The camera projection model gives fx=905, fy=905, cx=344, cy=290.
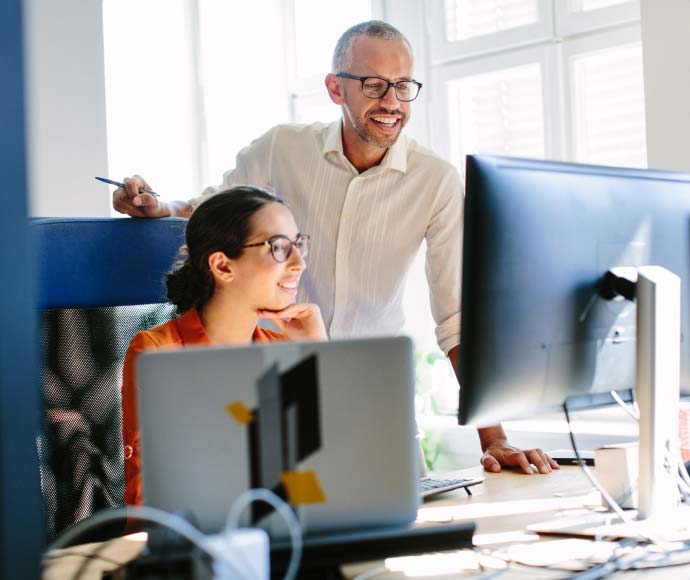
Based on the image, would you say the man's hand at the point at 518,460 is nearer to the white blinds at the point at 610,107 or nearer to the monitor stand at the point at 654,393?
the monitor stand at the point at 654,393

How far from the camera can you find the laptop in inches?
35.1

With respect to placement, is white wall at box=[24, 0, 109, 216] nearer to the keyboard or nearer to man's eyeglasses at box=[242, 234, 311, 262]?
man's eyeglasses at box=[242, 234, 311, 262]

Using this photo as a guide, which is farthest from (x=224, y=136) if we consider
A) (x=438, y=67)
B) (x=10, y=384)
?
(x=10, y=384)

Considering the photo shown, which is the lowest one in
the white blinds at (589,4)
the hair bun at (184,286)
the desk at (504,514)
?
the desk at (504,514)

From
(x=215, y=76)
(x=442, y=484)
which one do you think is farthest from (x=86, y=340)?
(x=215, y=76)

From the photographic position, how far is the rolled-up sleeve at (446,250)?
2.26 m

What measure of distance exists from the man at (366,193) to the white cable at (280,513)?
1.31 meters

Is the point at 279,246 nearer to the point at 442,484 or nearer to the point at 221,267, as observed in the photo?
the point at 221,267

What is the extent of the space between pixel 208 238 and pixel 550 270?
34.5 inches

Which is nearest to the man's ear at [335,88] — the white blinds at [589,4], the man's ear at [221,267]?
the man's ear at [221,267]

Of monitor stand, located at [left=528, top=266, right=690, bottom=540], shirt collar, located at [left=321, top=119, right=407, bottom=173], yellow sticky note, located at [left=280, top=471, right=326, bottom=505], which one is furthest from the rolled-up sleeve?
yellow sticky note, located at [left=280, top=471, right=326, bottom=505]

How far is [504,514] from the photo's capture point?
1341 mm

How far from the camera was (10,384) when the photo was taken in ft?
2.32

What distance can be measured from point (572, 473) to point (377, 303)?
823 mm
